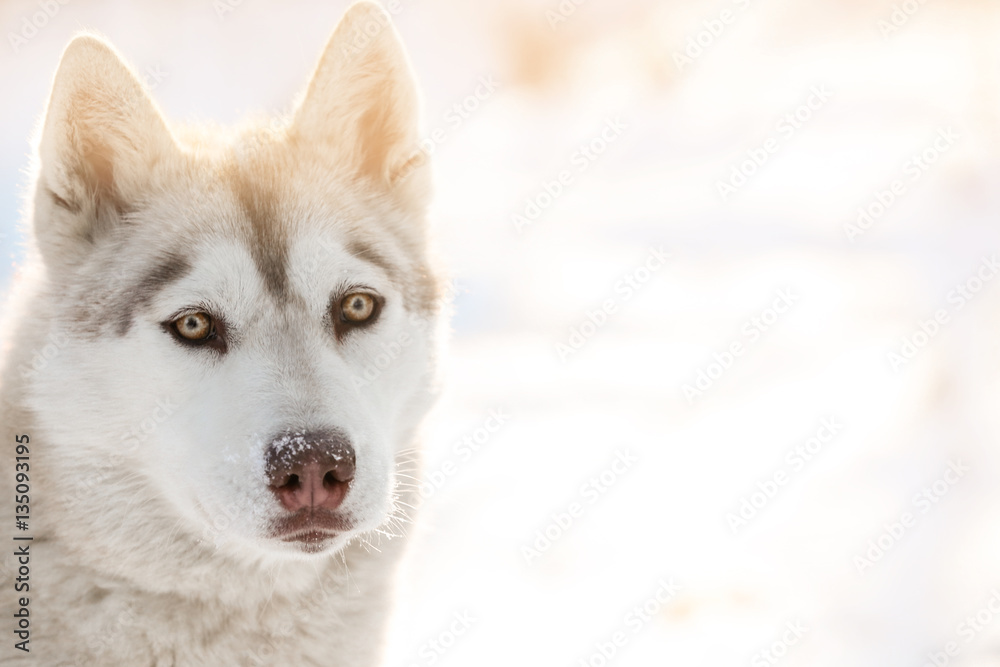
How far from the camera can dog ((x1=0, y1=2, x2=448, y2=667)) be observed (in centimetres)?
334

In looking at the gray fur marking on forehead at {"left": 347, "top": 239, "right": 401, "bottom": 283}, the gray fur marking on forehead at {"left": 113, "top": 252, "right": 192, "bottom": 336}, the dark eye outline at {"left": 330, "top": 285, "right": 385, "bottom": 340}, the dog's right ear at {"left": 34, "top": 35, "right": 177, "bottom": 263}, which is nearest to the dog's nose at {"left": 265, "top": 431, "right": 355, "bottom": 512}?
the dark eye outline at {"left": 330, "top": 285, "right": 385, "bottom": 340}

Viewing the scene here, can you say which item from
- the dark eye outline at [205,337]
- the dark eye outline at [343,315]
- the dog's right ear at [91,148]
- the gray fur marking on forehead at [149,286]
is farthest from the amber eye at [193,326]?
the dog's right ear at [91,148]

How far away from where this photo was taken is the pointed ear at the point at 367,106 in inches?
161

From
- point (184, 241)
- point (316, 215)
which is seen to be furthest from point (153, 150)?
point (316, 215)

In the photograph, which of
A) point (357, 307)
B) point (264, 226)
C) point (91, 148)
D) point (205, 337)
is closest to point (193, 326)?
point (205, 337)

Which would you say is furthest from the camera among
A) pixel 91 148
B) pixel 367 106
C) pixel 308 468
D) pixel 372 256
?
pixel 367 106

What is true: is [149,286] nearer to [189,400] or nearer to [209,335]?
[209,335]

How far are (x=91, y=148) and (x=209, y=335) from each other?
1046 mm

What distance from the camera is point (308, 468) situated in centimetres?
315

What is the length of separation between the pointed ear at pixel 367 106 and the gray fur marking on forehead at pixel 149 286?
104 centimetres

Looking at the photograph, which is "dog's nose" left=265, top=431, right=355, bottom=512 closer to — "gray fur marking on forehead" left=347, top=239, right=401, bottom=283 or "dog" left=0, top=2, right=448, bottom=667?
"dog" left=0, top=2, right=448, bottom=667

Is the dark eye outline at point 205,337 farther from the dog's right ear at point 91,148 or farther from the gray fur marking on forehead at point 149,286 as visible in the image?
the dog's right ear at point 91,148

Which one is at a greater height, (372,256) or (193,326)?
(193,326)

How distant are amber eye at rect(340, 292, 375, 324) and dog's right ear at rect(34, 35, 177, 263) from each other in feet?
3.54
